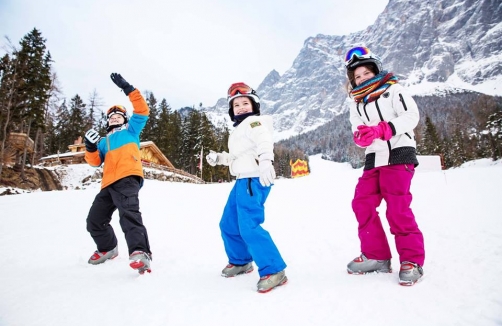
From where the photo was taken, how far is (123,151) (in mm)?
3416

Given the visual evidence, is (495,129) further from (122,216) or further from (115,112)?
(122,216)

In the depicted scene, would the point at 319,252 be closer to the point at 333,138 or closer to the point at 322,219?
the point at 322,219

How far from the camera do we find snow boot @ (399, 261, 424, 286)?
2.09 meters

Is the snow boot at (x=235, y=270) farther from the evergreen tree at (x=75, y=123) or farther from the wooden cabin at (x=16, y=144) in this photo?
the evergreen tree at (x=75, y=123)

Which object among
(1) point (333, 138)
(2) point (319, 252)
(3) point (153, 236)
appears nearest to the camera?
(2) point (319, 252)

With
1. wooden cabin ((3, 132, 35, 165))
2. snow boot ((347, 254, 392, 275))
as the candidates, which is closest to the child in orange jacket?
snow boot ((347, 254, 392, 275))

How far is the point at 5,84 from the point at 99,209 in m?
26.1

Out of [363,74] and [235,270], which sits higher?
[363,74]

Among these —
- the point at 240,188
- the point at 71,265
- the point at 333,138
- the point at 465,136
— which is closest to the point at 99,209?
the point at 71,265

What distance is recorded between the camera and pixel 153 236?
187 inches

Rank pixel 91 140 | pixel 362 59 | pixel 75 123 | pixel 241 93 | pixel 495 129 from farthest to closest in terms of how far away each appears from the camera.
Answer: pixel 75 123 → pixel 495 129 → pixel 91 140 → pixel 241 93 → pixel 362 59

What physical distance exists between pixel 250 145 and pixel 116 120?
2.11 meters

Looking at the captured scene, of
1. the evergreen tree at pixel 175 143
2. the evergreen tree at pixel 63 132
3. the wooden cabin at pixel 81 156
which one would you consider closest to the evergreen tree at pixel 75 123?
the evergreen tree at pixel 63 132

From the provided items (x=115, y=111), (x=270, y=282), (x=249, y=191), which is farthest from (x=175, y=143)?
(x=270, y=282)
